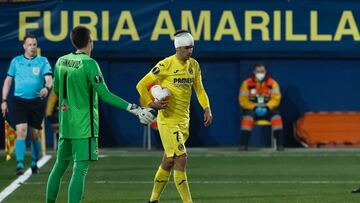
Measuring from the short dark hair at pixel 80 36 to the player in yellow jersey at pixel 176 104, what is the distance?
1.56m

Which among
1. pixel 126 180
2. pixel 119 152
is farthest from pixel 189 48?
pixel 119 152

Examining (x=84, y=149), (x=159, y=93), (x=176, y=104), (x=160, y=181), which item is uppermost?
(x=159, y=93)

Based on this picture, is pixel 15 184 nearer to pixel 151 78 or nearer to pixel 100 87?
pixel 151 78

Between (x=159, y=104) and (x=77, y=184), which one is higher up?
(x=159, y=104)

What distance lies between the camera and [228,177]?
51.8ft

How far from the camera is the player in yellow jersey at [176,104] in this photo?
457 inches

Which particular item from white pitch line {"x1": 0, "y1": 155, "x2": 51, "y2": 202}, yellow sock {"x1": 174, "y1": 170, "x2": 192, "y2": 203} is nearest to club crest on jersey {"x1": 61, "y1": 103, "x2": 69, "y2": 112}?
yellow sock {"x1": 174, "y1": 170, "x2": 192, "y2": 203}

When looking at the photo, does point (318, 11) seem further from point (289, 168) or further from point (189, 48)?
point (189, 48)

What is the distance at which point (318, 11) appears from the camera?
21.4 meters

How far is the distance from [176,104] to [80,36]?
1.84 m

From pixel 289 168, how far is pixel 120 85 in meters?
5.77

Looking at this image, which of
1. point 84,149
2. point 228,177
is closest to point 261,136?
point 228,177

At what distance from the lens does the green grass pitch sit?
13125 mm

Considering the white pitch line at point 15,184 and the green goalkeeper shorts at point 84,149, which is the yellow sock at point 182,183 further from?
the white pitch line at point 15,184
